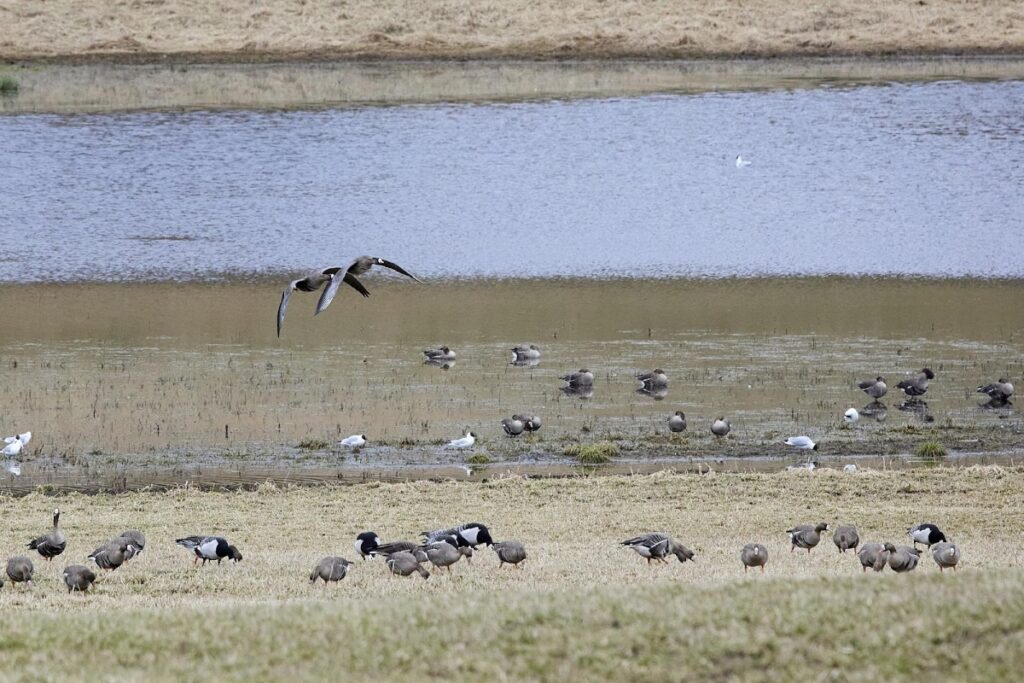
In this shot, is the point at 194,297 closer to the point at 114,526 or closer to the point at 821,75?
the point at 114,526

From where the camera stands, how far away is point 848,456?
19.9 meters

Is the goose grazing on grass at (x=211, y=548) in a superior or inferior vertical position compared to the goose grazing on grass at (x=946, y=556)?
inferior

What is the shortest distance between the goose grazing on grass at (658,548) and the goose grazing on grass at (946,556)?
2112mm

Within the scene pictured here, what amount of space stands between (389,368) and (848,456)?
24.7ft

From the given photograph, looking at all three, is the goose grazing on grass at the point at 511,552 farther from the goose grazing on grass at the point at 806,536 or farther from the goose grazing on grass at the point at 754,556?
the goose grazing on grass at the point at 806,536

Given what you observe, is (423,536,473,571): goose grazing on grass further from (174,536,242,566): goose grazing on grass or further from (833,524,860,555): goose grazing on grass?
(833,524,860,555): goose grazing on grass

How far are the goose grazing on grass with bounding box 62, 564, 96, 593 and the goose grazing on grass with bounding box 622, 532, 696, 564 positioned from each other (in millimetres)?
4553

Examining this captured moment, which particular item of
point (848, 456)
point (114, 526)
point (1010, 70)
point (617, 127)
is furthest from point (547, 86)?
point (114, 526)

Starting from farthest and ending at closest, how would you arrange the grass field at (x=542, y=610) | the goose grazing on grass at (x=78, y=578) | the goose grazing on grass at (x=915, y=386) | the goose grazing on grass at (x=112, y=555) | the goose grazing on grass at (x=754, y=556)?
the goose grazing on grass at (x=915, y=386)
the goose grazing on grass at (x=112, y=555)
the goose grazing on grass at (x=754, y=556)
the goose grazing on grass at (x=78, y=578)
the grass field at (x=542, y=610)

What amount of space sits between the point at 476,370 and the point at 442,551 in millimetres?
10554

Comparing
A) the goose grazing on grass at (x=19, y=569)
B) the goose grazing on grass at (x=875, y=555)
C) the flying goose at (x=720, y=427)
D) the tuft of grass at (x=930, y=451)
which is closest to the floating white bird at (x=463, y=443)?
the flying goose at (x=720, y=427)

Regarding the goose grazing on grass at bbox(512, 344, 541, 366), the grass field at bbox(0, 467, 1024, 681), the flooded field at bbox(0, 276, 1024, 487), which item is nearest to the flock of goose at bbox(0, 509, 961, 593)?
the grass field at bbox(0, 467, 1024, 681)

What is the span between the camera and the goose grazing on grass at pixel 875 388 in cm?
2203

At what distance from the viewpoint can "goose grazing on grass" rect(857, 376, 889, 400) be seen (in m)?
22.0
